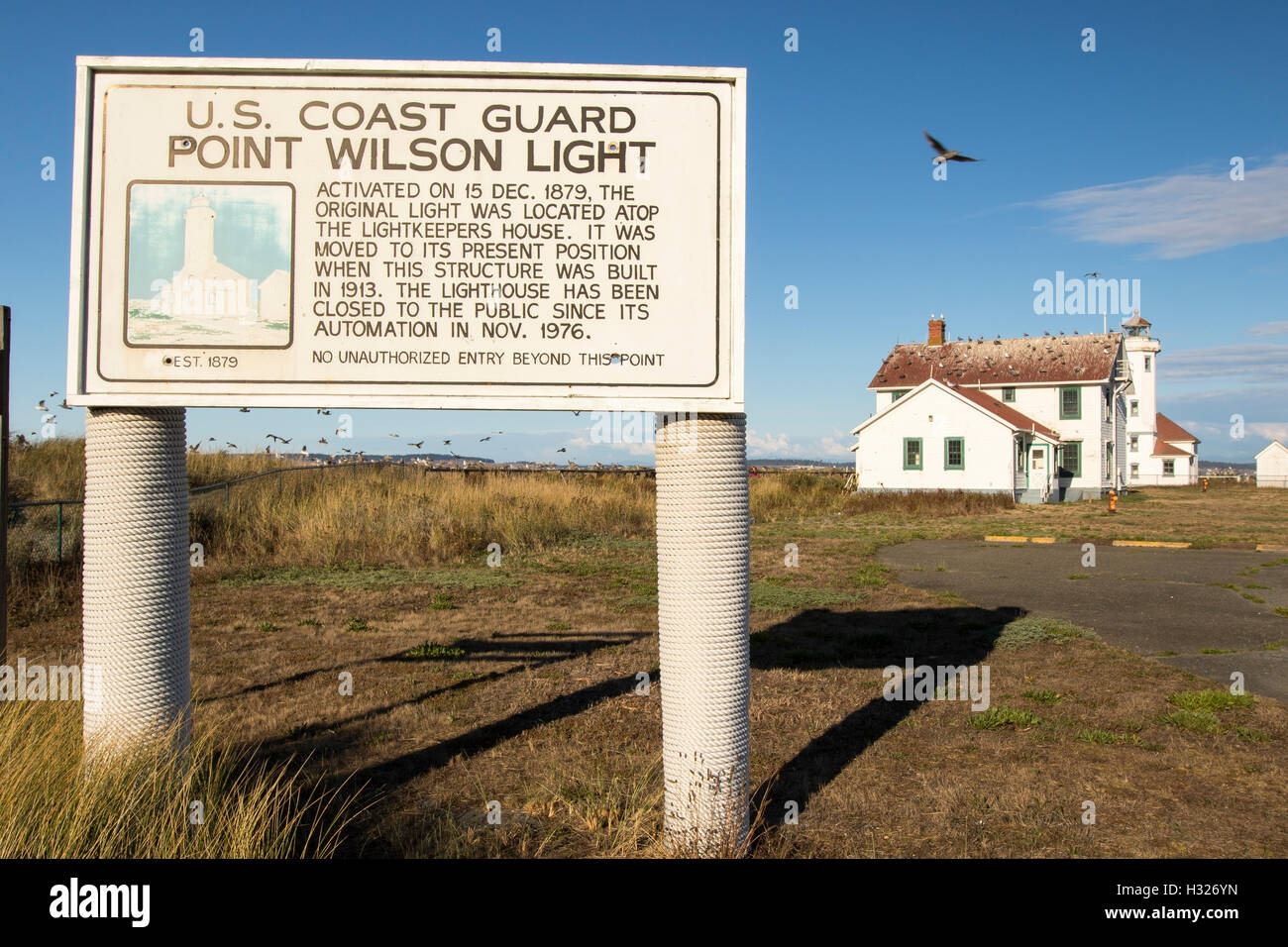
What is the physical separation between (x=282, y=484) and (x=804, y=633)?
12.0m

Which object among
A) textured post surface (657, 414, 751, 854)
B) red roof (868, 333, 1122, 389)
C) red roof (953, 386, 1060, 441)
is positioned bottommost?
textured post surface (657, 414, 751, 854)

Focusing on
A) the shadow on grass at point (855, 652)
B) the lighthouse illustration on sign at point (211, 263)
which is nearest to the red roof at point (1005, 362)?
the shadow on grass at point (855, 652)

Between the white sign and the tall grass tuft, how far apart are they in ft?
5.32

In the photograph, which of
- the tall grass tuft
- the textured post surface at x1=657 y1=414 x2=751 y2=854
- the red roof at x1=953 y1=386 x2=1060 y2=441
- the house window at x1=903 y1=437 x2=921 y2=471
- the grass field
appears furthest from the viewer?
the house window at x1=903 y1=437 x2=921 y2=471

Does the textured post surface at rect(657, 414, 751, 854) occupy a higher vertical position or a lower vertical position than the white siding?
lower

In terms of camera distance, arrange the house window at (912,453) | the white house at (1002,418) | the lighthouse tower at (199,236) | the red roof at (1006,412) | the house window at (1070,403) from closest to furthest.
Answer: the lighthouse tower at (199,236)
the white house at (1002,418)
the red roof at (1006,412)
the house window at (912,453)
the house window at (1070,403)

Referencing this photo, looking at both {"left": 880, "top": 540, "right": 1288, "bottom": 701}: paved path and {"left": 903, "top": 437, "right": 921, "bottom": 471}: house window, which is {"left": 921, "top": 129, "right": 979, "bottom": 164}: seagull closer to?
{"left": 880, "top": 540, "right": 1288, "bottom": 701}: paved path

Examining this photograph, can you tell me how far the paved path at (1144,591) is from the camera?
8.02 meters

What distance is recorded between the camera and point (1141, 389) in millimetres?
57438

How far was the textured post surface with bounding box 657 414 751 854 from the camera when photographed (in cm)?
372

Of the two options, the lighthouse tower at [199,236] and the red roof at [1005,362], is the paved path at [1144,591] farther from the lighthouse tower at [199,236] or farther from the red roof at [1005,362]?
the red roof at [1005,362]

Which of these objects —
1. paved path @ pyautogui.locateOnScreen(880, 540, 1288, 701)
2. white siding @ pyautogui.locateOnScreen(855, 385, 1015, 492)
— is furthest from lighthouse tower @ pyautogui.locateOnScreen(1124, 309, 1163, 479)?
paved path @ pyautogui.locateOnScreen(880, 540, 1288, 701)

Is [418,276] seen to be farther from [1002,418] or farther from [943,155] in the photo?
[1002,418]

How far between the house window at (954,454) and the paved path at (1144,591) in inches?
530
